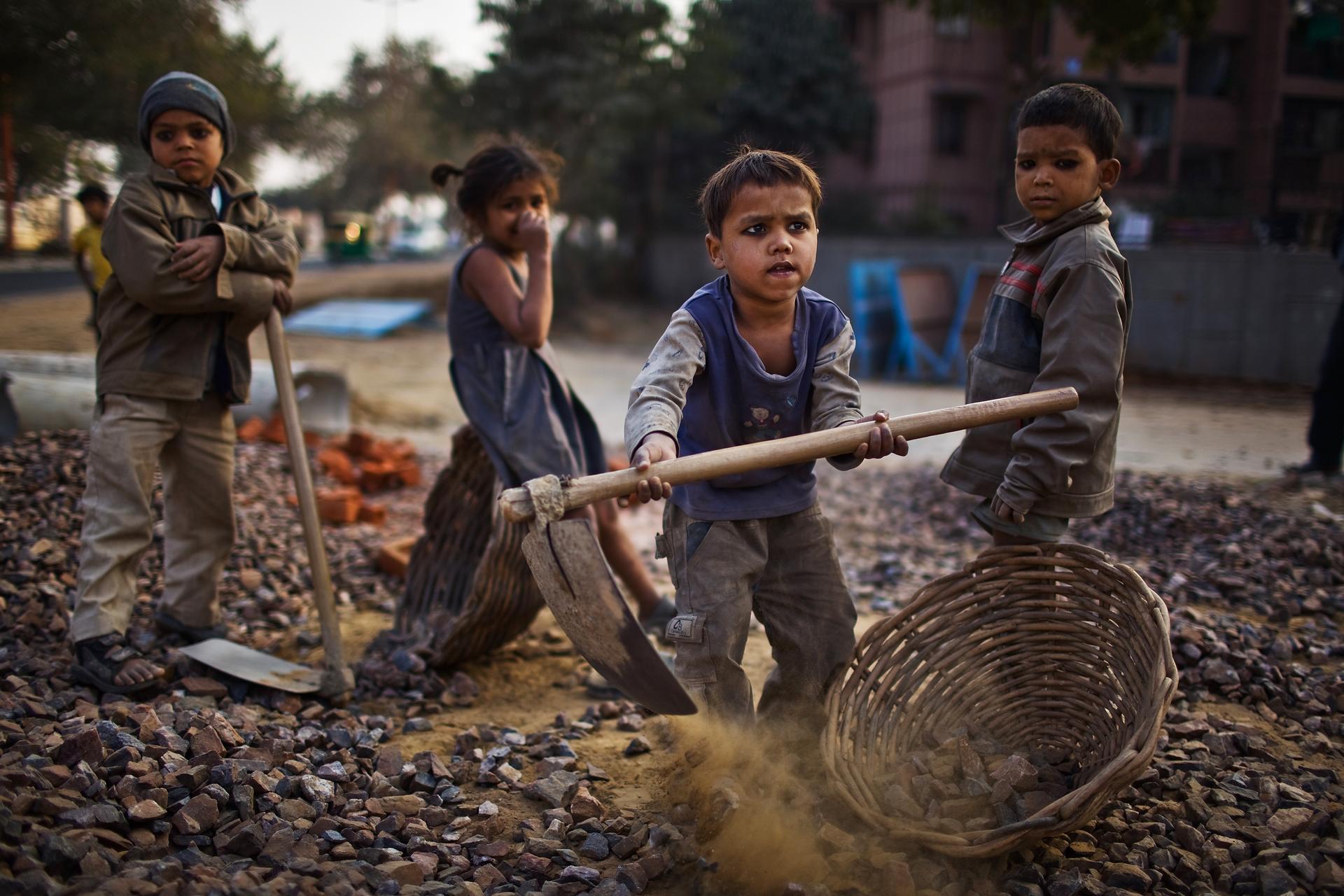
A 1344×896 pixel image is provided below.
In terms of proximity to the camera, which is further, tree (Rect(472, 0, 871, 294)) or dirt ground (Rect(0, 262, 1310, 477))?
tree (Rect(472, 0, 871, 294))

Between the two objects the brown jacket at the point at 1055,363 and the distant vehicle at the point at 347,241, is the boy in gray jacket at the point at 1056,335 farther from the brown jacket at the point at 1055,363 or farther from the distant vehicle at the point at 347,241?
the distant vehicle at the point at 347,241

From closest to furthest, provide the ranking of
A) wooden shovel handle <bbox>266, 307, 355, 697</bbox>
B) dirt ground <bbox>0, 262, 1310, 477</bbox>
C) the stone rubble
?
the stone rubble < wooden shovel handle <bbox>266, 307, 355, 697</bbox> < dirt ground <bbox>0, 262, 1310, 477</bbox>

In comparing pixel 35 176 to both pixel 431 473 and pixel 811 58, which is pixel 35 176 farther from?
pixel 811 58

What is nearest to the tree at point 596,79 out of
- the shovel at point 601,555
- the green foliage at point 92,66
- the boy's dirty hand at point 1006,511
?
the green foliage at point 92,66

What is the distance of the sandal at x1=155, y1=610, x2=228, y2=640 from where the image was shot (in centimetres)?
346

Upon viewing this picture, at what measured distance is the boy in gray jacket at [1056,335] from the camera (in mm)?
2508

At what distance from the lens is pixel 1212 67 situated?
20.4 meters

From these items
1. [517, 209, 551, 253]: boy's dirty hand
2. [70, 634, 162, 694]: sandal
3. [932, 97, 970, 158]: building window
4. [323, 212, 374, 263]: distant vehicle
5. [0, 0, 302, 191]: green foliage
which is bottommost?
[70, 634, 162, 694]: sandal

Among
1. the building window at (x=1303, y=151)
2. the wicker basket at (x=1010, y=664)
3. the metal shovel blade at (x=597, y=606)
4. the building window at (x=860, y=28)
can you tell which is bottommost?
the wicker basket at (x=1010, y=664)

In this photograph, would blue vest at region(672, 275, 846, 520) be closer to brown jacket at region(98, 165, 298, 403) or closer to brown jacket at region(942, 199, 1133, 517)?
brown jacket at region(942, 199, 1133, 517)

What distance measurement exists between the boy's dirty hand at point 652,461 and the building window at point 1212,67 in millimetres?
21995

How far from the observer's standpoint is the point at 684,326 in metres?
2.46

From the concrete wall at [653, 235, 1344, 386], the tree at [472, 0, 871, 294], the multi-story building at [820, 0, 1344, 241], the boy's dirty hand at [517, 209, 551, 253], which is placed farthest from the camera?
the multi-story building at [820, 0, 1344, 241]

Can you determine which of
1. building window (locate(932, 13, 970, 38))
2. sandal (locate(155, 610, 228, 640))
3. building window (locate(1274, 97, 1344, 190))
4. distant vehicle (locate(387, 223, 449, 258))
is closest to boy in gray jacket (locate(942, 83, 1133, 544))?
sandal (locate(155, 610, 228, 640))
